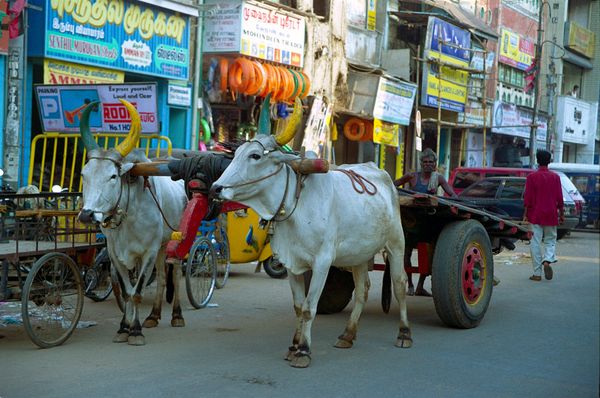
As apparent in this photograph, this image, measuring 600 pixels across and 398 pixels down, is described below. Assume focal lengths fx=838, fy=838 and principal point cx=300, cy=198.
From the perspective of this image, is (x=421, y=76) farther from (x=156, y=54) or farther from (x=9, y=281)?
(x=9, y=281)

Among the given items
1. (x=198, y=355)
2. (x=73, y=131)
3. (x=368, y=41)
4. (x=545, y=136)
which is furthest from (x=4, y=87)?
(x=545, y=136)

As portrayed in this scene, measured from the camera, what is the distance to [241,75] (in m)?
17.9

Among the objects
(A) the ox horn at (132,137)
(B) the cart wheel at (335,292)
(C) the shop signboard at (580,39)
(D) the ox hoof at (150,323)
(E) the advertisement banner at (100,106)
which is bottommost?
(D) the ox hoof at (150,323)

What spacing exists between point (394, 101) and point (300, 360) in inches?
725

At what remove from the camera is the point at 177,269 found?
8680mm

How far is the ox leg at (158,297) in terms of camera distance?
8305 millimetres

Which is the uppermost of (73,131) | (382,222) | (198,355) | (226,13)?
(226,13)

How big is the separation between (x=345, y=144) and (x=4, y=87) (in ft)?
45.2

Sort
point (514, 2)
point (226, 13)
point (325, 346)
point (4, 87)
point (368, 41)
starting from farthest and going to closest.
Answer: point (514, 2), point (368, 41), point (226, 13), point (4, 87), point (325, 346)

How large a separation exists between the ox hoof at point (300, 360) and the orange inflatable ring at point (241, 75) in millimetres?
11783

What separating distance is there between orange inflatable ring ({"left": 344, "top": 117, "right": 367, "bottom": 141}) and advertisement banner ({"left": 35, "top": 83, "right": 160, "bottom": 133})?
13454mm

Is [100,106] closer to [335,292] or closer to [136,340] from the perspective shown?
[335,292]

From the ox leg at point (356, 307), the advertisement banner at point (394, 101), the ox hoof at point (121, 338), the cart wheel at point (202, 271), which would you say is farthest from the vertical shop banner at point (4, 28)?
the advertisement banner at point (394, 101)

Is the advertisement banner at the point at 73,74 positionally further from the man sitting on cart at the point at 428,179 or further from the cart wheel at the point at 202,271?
the man sitting on cart at the point at 428,179
